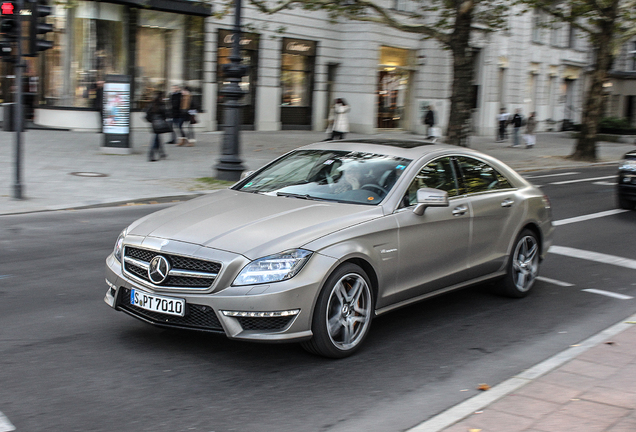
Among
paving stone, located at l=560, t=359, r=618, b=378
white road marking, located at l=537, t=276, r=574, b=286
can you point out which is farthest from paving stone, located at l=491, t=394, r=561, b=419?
white road marking, located at l=537, t=276, r=574, b=286

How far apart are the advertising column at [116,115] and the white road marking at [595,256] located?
1293 centimetres

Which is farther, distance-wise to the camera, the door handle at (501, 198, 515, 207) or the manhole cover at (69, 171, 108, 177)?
the manhole cover at (69, 171, 108, 177)

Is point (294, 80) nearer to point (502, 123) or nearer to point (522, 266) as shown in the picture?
point (502, 123)

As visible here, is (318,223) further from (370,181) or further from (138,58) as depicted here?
(138,58)

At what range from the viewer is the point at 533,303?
714cm

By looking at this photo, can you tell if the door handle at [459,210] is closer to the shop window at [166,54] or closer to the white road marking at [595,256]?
the white road marking at [595,256]

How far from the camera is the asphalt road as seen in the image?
164 inches

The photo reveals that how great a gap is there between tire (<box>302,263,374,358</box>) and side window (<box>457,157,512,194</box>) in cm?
178

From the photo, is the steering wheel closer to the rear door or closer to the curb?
the rear door

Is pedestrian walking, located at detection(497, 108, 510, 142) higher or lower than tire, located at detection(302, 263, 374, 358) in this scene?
higher

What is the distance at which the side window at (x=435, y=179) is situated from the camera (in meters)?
5.88

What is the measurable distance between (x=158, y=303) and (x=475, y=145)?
2903 cm

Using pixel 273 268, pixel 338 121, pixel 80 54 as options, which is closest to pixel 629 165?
pixel 273 268

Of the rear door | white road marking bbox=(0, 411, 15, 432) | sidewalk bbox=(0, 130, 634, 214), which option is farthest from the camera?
sidewalk bbox=(0, 130, 634, 214)
